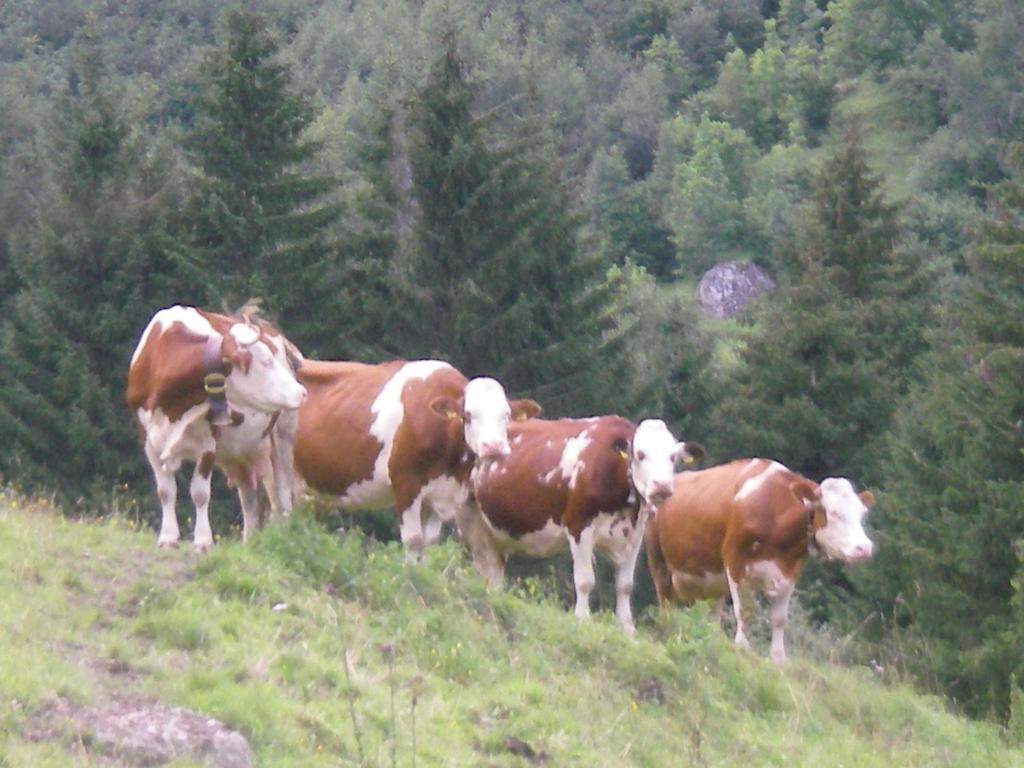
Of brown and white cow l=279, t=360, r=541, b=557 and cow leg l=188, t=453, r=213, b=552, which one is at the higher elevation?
cow leg l=188, t=453, r=213, b=552

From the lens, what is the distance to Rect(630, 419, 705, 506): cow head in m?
14.7

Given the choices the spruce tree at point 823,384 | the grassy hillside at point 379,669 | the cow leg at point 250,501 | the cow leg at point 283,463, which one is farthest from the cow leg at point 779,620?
the spruce tree at point 823,384

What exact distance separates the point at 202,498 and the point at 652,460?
4108 millimetres

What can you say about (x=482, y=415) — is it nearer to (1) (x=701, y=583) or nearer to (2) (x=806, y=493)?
(2) (x=806, y=493)

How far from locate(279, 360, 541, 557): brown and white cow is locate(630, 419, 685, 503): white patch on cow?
1.20m

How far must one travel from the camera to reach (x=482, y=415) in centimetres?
1382

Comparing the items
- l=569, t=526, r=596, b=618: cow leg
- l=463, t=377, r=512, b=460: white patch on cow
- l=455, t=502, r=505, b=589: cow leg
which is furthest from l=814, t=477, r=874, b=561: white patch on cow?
l=463, t=377, r=512, b=460: white patch on cow

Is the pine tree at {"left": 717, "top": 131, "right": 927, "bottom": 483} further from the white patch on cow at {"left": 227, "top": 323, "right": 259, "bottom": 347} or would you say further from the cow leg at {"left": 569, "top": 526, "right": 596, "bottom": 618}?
the white patch on cow at {"left": 227, "top": 323, "right": 259, "bottom": 347}

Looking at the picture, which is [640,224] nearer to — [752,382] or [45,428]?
[752,382]

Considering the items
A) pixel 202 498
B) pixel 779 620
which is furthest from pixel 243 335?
pixel 779 620

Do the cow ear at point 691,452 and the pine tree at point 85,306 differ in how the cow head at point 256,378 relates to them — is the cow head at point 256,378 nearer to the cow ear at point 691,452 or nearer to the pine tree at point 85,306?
the cow ear at point 691,452

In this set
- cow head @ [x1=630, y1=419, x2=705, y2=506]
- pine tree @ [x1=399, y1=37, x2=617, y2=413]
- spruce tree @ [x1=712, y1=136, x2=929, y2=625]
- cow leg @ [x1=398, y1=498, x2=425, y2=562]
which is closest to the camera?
cow leg @ [x1=398, y1=498, x2=425, y2=562]

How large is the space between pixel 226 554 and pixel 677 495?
730 centimetres

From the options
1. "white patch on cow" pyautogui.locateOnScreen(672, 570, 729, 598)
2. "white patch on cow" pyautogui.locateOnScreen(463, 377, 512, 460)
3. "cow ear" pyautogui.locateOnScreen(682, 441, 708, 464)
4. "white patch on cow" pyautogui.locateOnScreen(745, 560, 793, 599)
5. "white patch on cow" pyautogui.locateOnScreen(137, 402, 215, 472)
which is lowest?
"white patch on cow" pyautogui.locateOnScreen(672, 570, 729, 598)
